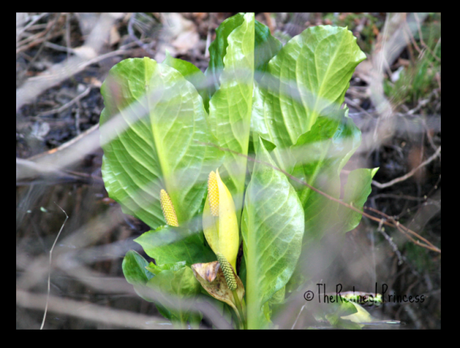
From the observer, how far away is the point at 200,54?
A: 1166mm

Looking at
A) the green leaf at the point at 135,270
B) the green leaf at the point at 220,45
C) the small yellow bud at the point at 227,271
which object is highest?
the green leaf at the point at 220,45

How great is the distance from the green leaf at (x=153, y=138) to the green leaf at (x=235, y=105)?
0.07 ft

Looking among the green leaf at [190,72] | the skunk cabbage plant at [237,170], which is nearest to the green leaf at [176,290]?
the skunk cabbage plant at [237,170]

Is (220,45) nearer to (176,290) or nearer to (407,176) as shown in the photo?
(176,290)

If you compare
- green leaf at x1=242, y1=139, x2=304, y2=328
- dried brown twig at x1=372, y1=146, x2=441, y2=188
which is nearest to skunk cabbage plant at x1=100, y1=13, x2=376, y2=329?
green leaf at x1=242, y1=139, x2=304, y2=328

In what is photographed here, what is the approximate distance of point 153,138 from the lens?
0.46 metres

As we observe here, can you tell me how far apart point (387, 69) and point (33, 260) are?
1.13 meters

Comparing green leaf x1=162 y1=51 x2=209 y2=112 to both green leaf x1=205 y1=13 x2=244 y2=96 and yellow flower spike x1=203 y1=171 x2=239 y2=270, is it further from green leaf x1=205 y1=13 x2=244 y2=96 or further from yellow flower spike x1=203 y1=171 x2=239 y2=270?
yellow flower spike x1=203 y1=171 x2=239 y2=270

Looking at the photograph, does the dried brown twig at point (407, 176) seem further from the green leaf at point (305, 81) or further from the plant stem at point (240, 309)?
the plant stem at point (240, 309)

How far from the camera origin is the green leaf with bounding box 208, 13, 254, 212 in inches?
17.3

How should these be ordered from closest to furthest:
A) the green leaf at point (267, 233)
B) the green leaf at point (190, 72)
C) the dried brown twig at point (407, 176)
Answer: the green leaf at point (267, 233) < the green leaf at point (190, 72) < the dried brown twig at point (407, 176)

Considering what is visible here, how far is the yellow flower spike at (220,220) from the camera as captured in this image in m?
0.42

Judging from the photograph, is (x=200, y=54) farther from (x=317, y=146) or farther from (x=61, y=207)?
(x=317, y=146)

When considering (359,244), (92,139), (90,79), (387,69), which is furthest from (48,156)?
(387,69)
